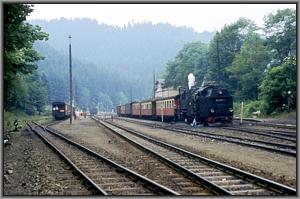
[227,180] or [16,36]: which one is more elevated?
[16,36]

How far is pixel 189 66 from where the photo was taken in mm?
58750

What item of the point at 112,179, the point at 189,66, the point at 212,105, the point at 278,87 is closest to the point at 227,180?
the point at 112,179

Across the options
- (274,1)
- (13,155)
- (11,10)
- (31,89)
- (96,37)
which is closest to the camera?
(274,1)

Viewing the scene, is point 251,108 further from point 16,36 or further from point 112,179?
point 112,179

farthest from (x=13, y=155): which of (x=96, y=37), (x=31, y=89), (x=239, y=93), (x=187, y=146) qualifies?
(x=239, y=93)

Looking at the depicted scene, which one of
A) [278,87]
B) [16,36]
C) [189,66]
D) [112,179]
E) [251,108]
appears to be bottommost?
[112,179]

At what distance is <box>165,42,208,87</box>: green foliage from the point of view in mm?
56281

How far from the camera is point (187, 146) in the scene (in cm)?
1727

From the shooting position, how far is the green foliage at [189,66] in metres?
56.3

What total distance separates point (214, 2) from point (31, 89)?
33.6 metres

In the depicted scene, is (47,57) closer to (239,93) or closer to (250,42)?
(239,93)

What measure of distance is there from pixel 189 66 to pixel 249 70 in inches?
572

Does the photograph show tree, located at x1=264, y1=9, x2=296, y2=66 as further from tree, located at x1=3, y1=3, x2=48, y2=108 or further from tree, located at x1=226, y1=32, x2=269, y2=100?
tree, located at x1=3, y1=3, x2=48, y2=108

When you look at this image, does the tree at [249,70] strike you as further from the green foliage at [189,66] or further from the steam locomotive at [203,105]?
the green foliage at [189,66]
